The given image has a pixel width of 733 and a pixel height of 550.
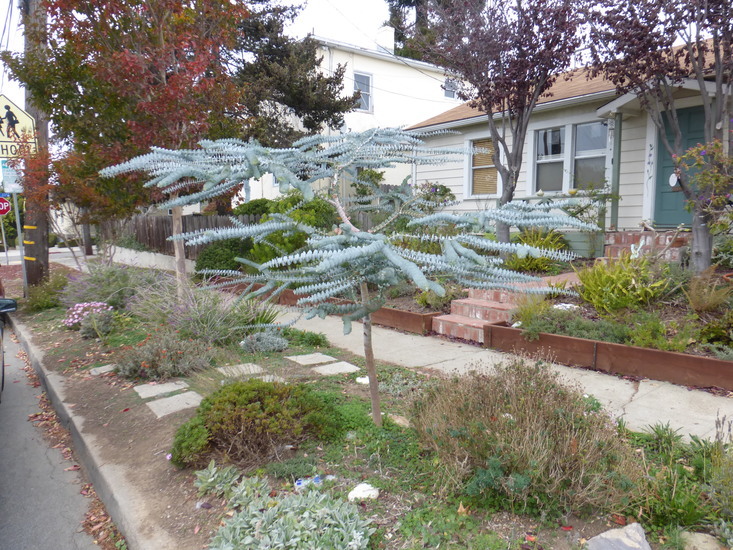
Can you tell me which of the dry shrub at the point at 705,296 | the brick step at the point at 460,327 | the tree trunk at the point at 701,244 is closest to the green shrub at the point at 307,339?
the brick step at the point at 460,327

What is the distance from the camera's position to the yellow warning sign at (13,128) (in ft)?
32.5

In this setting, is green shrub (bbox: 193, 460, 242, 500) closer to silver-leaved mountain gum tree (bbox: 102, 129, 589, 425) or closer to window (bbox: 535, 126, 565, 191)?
silver-leaved mountain gum tree (bbox: 102, 129, 589, 425)

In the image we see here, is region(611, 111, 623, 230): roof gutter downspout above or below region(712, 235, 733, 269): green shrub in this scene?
above

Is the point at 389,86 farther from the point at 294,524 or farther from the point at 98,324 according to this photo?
the point at 294,524

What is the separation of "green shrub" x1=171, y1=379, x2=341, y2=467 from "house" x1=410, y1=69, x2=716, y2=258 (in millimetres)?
6536

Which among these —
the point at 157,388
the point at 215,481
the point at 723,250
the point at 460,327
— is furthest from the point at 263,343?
the point at 723,250

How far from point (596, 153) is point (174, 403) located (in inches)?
367

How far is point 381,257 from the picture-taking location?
218 centimetres

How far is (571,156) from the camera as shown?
35.3 feet

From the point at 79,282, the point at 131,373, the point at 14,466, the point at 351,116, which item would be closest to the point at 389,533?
the point at 14,466

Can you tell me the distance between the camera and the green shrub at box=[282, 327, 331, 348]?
6484mm

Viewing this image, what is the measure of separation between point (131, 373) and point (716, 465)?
502 cm

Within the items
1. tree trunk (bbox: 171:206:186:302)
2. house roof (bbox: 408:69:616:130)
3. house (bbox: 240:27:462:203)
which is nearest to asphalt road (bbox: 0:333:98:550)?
tree trunk (bbox: 171:206:186:302)

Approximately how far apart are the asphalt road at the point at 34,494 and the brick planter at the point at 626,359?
361 centimetres
